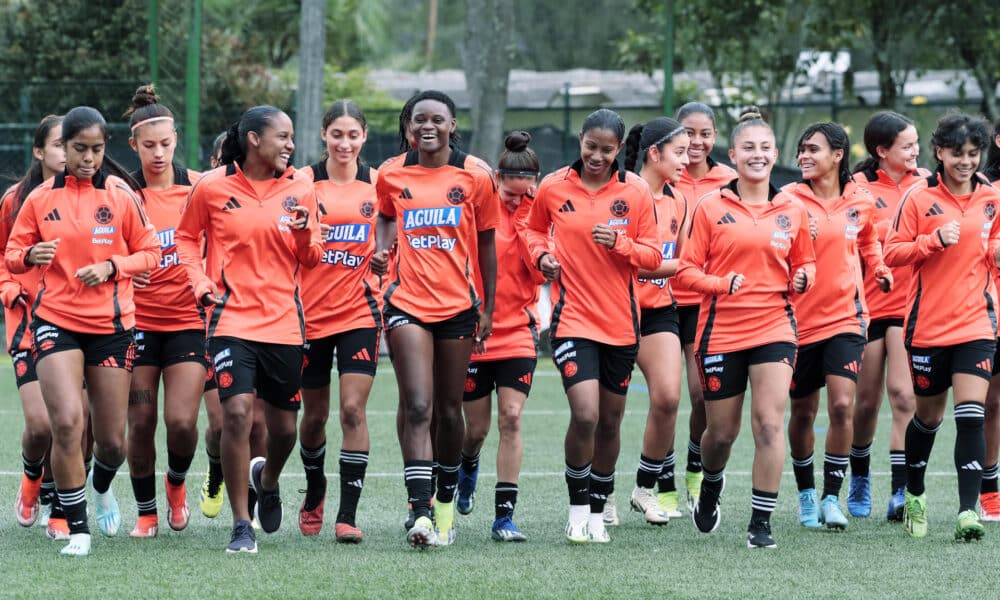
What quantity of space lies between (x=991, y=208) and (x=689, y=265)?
1.72 metres

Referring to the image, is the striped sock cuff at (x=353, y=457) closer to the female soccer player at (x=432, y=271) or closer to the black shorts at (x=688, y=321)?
the female soccer player at (x=432, y=271)

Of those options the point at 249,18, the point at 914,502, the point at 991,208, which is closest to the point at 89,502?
the point at 914,502

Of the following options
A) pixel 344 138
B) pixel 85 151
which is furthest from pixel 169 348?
pixel 344 138

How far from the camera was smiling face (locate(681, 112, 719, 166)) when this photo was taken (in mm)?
9242

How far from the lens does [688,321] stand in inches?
361

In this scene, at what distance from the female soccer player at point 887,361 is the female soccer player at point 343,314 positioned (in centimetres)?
287

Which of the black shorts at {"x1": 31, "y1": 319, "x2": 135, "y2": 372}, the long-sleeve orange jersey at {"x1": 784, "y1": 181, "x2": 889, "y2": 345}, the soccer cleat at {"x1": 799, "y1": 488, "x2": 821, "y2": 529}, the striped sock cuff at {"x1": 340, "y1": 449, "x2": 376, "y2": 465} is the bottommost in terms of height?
the soccer cleat at {"x1": 799, "y1": 488, "x2": 821, "y2": 529}

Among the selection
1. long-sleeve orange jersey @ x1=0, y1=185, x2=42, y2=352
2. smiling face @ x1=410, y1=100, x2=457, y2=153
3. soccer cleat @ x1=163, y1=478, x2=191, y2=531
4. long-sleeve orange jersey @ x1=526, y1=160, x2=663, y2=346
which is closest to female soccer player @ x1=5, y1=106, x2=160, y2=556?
long-sleeve orange jersey @ x1=0, y1=185, x2=42, y2=352

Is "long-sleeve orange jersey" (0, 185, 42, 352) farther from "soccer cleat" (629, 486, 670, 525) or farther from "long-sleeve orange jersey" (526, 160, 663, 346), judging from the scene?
"soccer cleat" (629, 486, 670, 525)

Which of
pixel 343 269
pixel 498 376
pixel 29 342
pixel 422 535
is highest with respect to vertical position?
pixel 343 269

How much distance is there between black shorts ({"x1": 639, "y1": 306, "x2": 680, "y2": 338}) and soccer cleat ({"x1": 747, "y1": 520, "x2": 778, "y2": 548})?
1.30 metres

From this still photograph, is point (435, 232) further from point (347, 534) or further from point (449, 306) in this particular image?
point (347, 534)

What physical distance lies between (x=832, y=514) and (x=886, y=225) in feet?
5.89

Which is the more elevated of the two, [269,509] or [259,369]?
[259,369]
